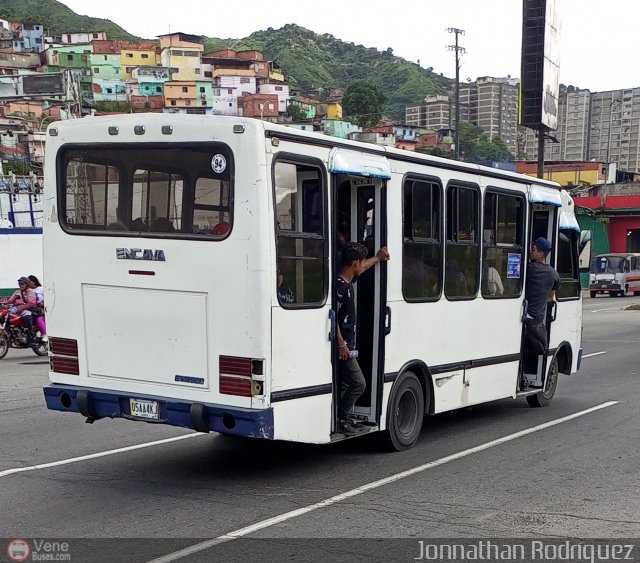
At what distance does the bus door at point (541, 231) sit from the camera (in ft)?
35.4

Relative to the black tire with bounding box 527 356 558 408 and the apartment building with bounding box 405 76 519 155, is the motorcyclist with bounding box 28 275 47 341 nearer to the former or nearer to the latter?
the black tire with bounding box 527 356 558 408

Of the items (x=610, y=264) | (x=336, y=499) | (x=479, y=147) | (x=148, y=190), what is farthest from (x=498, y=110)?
(x=336, y=499)

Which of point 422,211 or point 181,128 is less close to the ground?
point 181,128

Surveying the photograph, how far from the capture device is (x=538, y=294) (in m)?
10.7

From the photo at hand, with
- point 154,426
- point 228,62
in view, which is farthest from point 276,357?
point 228,62

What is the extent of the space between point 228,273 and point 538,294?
5.46 meters

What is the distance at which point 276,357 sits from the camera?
21.3 feet

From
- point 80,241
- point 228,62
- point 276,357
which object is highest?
point 228,62

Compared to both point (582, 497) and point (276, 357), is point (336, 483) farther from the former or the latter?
point (582, 497)

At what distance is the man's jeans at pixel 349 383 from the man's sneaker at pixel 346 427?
5cm

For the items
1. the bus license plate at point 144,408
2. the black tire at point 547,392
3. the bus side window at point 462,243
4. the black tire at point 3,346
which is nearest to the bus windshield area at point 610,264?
Result: the black tire at point 3,346

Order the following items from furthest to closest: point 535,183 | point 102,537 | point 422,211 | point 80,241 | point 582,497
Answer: point 535,183 → point 422,211 → point 80,241 → point 582,497 → point 102,537

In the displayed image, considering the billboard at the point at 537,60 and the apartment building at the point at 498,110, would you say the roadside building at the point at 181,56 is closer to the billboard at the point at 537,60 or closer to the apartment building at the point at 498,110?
the apartment building at the point at 498,110

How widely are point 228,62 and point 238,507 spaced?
147308 millimetres
